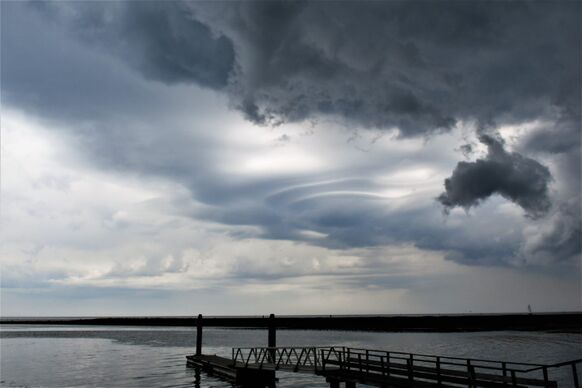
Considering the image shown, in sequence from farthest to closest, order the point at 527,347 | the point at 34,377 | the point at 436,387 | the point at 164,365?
the point at 527,347 → the point at 164,365 → the point at 34,377 → the point at 436,387

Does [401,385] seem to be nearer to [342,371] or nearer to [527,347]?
[342,371]

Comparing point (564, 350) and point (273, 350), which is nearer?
point (273, 350)

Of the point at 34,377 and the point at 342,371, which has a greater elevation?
the point at 342,371

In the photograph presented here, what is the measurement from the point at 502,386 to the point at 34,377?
4190 centimetres

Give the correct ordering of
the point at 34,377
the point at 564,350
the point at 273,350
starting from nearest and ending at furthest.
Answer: the point at 273,350, the point at 34,377, the point at 564,350

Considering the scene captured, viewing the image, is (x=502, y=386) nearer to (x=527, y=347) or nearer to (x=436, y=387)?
(x=436, y=387)

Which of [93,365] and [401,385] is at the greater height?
[401,385]

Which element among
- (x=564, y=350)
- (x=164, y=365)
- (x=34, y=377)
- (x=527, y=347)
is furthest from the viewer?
(x=527, y=347)

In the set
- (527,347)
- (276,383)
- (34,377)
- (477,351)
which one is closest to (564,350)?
(527,347)

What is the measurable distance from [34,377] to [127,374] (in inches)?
338

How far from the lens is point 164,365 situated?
5147 cm

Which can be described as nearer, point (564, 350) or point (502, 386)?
point (502, 386)

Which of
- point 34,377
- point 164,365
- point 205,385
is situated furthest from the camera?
point 164,365

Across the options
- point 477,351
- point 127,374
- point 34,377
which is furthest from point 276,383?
point 477,351
